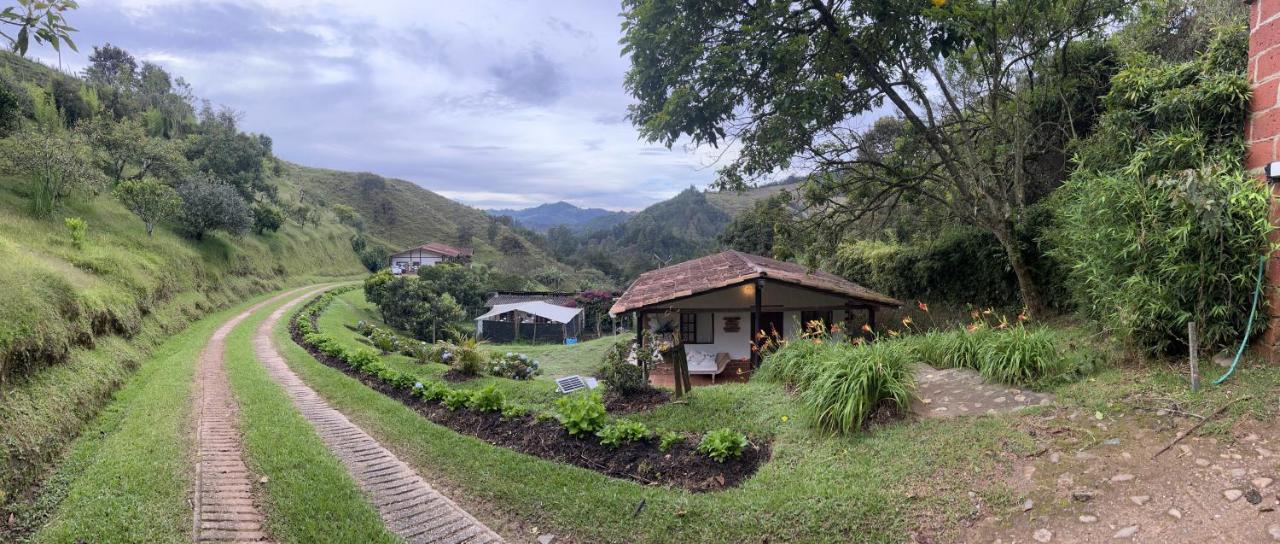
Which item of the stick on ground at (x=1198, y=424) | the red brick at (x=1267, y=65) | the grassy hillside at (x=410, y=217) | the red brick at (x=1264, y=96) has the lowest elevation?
A: the stick on ground at (x=1198, y=424)

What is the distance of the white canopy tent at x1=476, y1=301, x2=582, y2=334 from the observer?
29109mm

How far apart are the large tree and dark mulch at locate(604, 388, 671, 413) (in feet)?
12.6

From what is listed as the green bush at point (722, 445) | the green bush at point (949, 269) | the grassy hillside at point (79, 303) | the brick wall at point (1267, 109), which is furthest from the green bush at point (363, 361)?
the green bush at point (949, 269)

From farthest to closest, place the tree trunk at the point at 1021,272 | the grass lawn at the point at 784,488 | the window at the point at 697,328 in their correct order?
the window at the point at 697,328
the tree trunk at the point at 1021,272
the grass lawn at the point at 784,488

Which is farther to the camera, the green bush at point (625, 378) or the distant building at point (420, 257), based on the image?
the distant building at point (420, 257)

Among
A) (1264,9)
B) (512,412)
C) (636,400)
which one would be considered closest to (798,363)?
(636,400)

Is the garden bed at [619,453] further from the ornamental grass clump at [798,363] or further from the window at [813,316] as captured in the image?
the window at [813,316]

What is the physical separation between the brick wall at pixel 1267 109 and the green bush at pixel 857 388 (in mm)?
2856

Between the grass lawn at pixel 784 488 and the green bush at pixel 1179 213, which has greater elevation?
the green bush at pixel 1179 213

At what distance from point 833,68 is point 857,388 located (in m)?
5.74

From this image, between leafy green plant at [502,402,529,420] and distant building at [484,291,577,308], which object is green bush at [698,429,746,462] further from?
distant building at [484,291,577,308]

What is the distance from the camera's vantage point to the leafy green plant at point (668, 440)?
18.8 feet

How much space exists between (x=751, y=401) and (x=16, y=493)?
7.89 metres

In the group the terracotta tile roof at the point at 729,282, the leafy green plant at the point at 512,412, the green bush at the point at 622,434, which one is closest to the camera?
the green bush at the point at 622,434
